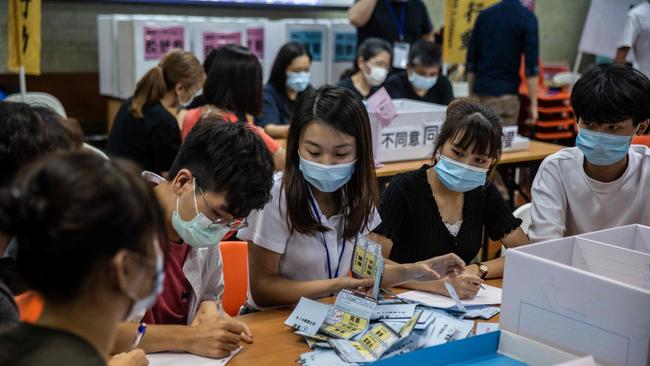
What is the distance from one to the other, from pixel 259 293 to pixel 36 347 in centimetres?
106

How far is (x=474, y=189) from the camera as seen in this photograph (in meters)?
2.32

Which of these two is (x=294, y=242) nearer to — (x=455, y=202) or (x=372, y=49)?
(x=455, y=202)

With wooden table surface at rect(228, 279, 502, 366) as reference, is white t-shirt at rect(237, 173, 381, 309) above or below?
above

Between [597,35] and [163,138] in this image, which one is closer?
[163,138]

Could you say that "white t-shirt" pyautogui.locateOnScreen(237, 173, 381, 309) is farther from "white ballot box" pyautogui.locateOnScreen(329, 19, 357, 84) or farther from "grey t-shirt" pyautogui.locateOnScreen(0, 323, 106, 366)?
"white ballot box" pyautogui.locateOnScreen(329, 19, 357, 84)

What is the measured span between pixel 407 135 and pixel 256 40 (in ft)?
8.52

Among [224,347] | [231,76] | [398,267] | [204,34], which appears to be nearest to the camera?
[224,347]

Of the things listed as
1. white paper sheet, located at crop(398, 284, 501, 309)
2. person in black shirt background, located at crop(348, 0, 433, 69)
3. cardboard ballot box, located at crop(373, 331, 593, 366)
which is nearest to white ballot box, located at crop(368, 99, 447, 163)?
white paper sheet, located at crop(398, 284, 501, 309)

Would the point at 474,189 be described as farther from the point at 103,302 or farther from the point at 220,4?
the point at 220,4

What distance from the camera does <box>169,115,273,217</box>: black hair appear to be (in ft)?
5.24

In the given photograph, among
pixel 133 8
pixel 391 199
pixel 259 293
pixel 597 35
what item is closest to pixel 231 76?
pixel 391 199

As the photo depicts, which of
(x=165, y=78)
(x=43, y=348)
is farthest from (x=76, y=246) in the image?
(x=165, y=78)

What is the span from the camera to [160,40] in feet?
17.6

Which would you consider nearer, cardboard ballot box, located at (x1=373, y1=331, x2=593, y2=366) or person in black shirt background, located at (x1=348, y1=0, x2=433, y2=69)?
cardboard ballot box, located at (x1=373, y1=331, x2=593, y2=366)
